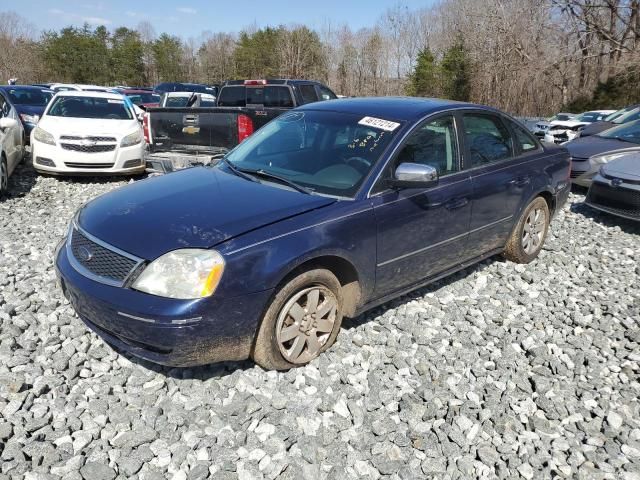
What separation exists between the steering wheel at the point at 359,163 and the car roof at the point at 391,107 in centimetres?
52

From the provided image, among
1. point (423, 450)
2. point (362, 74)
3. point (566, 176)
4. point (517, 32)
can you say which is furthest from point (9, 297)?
point (362, 74)

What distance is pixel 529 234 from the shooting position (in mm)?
5188

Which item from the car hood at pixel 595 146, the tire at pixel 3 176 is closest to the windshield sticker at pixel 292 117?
the tire at pixel 3 176

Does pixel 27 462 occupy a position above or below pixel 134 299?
below

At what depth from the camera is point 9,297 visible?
399 centimetres

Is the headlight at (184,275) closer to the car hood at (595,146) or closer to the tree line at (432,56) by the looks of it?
the car hood at (595,146)

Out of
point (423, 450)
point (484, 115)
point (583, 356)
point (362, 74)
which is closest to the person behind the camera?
point (423, 450)

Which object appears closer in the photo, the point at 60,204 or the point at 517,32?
the point at 60,204

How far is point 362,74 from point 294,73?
712cm

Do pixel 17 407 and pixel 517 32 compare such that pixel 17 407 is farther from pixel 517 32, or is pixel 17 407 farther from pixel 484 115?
pixel 517 32

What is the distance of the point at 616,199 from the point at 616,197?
27 mm

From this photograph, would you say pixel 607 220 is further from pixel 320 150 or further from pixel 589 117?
pixel 589 117

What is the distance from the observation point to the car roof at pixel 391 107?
3.89 m

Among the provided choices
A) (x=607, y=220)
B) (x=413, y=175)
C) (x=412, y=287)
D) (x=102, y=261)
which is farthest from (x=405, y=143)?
(x=607, y=220)
